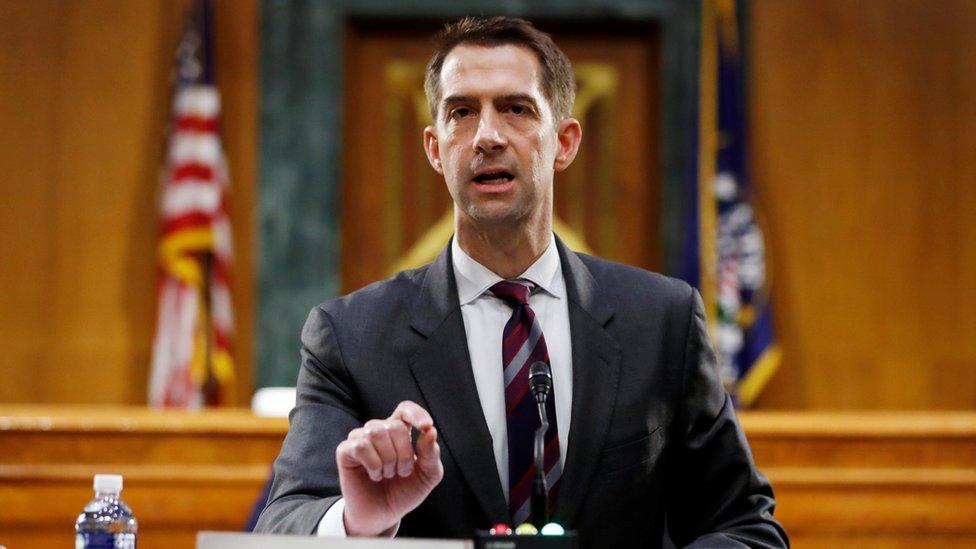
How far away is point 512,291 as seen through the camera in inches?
90.7

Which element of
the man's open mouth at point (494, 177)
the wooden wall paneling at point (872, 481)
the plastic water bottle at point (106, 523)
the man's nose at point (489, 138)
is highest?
the man's nose at point (489, 138)

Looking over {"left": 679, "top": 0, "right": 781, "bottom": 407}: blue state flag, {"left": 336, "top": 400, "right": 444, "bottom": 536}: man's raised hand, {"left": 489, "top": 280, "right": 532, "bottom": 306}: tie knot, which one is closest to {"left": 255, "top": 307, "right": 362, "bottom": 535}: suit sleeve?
{"left": 336, "top": 400, "right": 444, "bottom": 536}: man's raised hand

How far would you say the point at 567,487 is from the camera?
2115mm

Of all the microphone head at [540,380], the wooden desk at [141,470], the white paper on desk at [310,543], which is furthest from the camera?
the wooden desk at [141,470]

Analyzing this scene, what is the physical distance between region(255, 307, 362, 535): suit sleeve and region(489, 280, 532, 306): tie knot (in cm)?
33

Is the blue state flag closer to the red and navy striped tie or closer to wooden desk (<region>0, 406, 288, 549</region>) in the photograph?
wooden desk (<region>0, 406, 288, 549</region>)

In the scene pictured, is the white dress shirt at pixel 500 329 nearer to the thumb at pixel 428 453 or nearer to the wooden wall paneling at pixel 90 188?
the thumb at pixel 428 453

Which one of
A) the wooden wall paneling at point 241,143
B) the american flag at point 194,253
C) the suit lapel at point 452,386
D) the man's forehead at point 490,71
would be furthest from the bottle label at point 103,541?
the wooden wall paneling at point 241,143

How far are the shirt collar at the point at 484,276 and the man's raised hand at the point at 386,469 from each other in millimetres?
569

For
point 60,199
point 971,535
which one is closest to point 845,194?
point 971,535

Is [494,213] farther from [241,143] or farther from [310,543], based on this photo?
[241,143]

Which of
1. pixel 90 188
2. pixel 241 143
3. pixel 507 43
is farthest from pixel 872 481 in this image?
pixel 90 188

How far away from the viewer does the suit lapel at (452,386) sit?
2.10m

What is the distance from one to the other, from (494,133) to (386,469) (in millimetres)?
730
